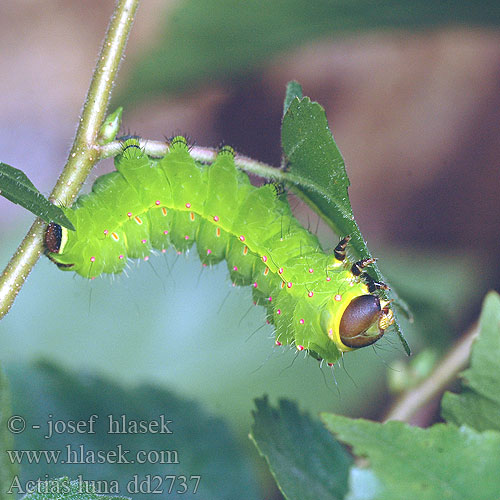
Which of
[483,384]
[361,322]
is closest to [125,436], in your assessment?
[361,322]

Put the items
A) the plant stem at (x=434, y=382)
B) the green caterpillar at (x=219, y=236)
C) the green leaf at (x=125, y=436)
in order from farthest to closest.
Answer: the plant stem at (x=434, y=382) < the green leaf at (x=125, y=436) < the green caterpillar at (x=219, y=236)

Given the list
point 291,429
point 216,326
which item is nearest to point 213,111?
point 216,326

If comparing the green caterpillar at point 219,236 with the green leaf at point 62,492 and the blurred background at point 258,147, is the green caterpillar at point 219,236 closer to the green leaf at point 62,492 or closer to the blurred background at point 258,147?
the blurred background at point 258,147

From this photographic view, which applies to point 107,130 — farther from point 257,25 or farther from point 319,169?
point 257,25

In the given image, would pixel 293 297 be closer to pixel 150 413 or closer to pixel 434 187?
pixel 150 413

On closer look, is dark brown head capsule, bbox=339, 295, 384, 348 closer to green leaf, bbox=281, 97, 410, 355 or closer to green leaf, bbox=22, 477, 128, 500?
green leaf, bbox=281, 97, 410, 355

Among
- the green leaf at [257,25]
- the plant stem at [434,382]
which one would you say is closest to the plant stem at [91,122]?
the green leaf at [257,25]
